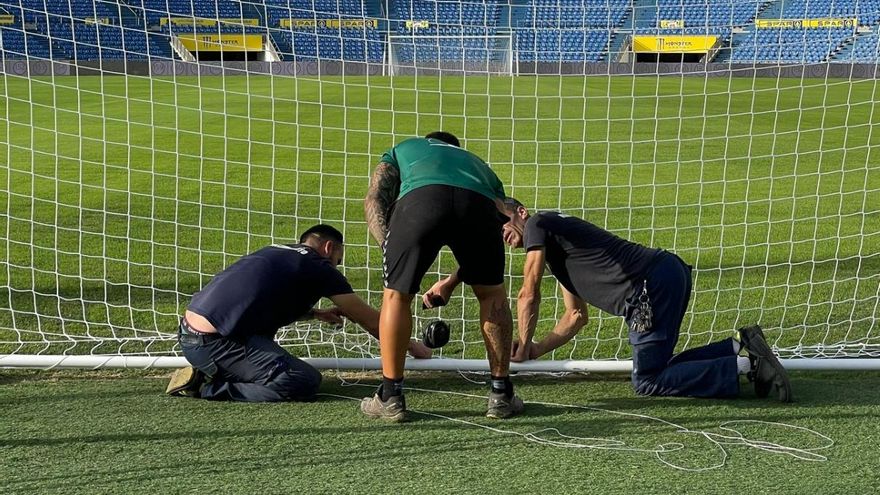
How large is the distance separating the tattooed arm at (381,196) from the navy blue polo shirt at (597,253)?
2.58ft

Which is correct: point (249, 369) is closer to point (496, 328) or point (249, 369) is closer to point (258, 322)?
point (258, 322)

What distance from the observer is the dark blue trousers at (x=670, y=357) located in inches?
210

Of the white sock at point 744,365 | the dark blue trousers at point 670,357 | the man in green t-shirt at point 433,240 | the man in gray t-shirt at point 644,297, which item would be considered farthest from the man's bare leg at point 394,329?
the white sock at point 744,365

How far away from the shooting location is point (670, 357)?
5.50 m

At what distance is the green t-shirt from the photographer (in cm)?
484

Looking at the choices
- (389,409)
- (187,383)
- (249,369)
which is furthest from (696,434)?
(187,383)

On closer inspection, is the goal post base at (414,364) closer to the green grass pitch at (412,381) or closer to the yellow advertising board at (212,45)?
the green grass pitch at (412,381)

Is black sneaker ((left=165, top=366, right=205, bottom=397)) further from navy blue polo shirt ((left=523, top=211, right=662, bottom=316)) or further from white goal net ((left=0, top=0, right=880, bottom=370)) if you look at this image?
navy blue polo shirt ((left=523, top=211, right=662, bottom=316))

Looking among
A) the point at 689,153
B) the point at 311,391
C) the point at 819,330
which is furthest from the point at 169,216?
the point at 689,153

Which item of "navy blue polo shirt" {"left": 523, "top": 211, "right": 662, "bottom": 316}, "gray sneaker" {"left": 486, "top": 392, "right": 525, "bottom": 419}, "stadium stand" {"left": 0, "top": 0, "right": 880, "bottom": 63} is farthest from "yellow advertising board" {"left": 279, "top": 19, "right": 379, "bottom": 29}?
"gray sneaker" {"left": 486, "top": 392, "right": 525, "bottom": 419}

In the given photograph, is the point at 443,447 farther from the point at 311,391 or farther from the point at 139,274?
the point at 139,274

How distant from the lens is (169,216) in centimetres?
1081

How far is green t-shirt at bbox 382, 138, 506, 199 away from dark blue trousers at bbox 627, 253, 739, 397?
1.05 metres

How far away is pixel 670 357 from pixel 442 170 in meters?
1.73
